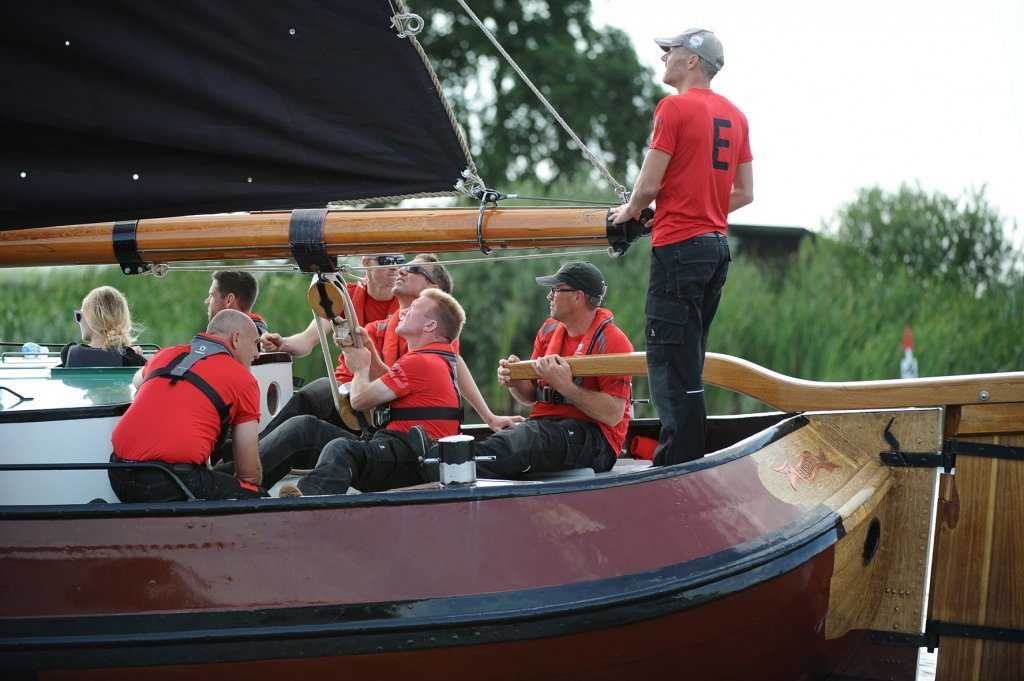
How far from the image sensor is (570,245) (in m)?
4.54

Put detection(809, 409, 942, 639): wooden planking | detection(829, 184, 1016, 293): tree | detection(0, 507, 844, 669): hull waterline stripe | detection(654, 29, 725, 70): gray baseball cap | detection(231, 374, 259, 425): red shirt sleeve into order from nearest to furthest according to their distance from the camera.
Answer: detection(0, 507, 844, 669): hull waterline stripe, detection(231, 374, 259, 425): red shirt sleeve, detection(654, 29, 725, 70): gray baseball cap, detection(809, 409, 942, 639): wooden planking, detection(829, 184, 1016, 293): tree

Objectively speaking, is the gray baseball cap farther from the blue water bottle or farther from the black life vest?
the blue water bottle

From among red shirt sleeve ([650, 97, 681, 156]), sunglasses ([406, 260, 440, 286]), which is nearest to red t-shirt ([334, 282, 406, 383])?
sunglasses ([406, 260, 440, 286])

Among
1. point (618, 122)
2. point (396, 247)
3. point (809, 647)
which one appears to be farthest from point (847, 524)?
Result: point (618, 122)

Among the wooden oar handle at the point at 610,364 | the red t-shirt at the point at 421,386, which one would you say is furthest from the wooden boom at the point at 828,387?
the red t-shirt at the point at 421,386

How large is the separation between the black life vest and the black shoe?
734 mm

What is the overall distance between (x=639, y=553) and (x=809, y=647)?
956 millimetres

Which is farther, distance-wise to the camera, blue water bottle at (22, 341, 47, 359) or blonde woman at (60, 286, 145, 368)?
blue water bottle at (22, 341, 47, 359)

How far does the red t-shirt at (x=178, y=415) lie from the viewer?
12.5 ft

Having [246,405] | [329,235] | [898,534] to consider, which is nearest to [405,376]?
[329,235]

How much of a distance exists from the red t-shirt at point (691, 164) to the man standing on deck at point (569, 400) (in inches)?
26.7

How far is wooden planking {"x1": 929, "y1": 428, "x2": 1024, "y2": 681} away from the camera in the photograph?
4.24 m

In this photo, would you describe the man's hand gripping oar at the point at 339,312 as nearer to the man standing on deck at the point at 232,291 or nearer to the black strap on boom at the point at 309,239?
the black strap on boom at the point at 309,239

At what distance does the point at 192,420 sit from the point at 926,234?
51.8ft
